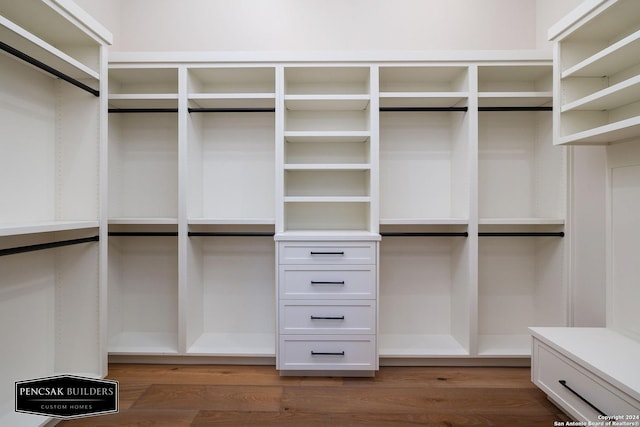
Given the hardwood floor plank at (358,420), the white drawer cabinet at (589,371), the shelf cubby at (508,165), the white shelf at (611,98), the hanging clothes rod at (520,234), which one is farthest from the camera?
the shelf cubby at (508,165)

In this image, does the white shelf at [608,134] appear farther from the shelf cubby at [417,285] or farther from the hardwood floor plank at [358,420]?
the hardwood floor plank at [358,420]

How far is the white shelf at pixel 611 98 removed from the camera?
161 cm

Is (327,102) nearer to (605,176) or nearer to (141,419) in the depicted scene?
(605,176)

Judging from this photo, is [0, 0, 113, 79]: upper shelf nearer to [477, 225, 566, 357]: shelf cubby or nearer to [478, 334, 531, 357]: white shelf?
[477, 225, 566, 357]: shelf cubby

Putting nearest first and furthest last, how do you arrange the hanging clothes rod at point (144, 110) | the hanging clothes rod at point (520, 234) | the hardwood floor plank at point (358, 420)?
the hardwood floor plank at point (358, 420) → the hanging clothes rod at point (520, 234) → the hanging clothes rod at point (144, 110)

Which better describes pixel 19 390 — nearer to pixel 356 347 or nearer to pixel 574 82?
pixel 356 347

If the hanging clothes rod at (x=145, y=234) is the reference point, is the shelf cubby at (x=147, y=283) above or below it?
below

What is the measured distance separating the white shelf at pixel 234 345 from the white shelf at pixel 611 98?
2447 mm

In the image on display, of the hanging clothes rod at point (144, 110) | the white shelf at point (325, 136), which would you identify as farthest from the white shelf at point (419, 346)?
the hanging clothes rod at point (144, 110)

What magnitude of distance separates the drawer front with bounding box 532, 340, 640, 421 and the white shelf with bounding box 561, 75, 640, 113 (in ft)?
4.37

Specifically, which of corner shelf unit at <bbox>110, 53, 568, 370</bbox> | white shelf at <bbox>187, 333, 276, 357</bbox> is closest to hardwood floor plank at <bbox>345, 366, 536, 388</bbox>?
corner shelf unit at <bbox>110, 53, 568, 370</bbox>

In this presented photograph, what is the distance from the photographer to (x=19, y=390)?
1.90 m

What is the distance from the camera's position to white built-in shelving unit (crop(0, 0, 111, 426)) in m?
1.92

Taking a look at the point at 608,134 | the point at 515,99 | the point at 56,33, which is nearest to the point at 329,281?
the point at 608,134
